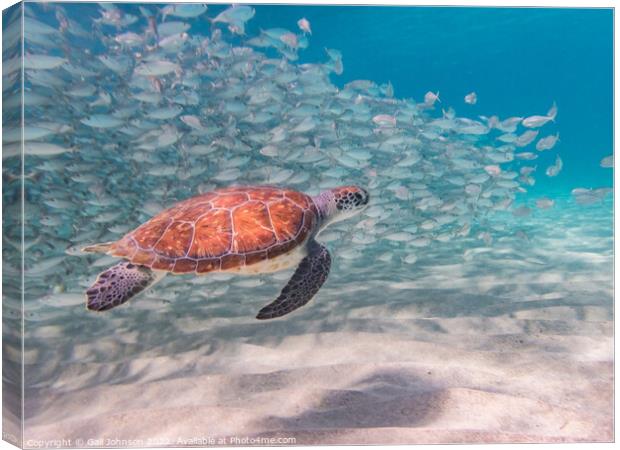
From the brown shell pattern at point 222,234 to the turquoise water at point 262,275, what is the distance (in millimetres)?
960

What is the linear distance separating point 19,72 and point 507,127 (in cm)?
918

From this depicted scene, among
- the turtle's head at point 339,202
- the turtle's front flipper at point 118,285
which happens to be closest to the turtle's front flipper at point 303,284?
the turtle's head at point 339,202

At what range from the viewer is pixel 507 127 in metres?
9.12

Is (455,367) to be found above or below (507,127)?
below

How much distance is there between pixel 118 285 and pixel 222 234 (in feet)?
2.85

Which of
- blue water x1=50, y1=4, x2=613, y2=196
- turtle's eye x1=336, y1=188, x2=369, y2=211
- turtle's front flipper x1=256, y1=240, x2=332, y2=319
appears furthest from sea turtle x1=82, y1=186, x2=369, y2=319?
blue water x1=50, y1=4, x2=613, y2=196

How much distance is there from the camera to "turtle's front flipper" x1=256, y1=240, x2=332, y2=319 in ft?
9.64

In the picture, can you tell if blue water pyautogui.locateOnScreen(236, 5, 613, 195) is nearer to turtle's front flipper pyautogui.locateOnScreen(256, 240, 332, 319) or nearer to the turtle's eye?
the turtle's eye

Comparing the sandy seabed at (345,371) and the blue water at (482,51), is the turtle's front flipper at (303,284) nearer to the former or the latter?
the sandy seabed at (345,371)

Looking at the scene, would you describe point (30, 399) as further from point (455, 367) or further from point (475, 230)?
point (475, 230)

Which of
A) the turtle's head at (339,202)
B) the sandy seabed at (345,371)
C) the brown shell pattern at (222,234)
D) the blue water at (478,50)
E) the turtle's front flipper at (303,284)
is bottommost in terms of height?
the sandy seabed at (345,371)

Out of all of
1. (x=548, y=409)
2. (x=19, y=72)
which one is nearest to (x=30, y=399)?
(x=19, y=72)

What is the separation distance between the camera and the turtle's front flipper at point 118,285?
2.88 metres

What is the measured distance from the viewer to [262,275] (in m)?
6.75
